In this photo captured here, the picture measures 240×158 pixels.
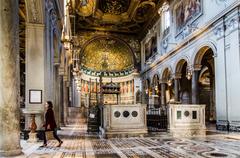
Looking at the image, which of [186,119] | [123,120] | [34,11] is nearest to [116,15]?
[186,119]

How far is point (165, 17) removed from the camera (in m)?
23.4

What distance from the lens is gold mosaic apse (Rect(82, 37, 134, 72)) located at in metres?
33.4

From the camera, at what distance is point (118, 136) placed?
34.9 ft

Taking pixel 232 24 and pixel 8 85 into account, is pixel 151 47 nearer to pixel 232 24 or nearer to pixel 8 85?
pixel 232 24

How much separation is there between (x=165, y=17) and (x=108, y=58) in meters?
12.7

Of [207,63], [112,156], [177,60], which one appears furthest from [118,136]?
[207,63]

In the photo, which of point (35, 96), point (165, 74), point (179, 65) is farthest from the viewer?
point (165, 74)

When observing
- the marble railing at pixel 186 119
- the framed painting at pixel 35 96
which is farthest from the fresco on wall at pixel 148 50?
the framed painting at pixel 35 96

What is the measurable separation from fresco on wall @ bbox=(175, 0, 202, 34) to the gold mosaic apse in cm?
1326

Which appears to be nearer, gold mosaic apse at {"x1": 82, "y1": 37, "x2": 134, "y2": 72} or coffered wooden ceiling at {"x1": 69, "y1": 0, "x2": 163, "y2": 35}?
coffered wooden ceiling at {"x1": 69, "y1": 0, "x2": 163, "y2": 35}

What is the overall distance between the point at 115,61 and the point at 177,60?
1531 cm

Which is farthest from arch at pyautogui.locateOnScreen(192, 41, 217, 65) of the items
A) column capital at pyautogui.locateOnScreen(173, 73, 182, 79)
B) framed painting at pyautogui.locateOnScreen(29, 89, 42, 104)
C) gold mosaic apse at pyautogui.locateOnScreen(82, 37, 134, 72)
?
gold mosaic apse at pyautogui.locateOnScreen(82, 37, 134, 72)

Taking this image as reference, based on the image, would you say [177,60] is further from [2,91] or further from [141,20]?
[2,91]

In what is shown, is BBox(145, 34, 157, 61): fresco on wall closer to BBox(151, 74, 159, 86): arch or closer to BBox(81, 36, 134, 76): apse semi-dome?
BBox(151, 74, 159, 86): arch
